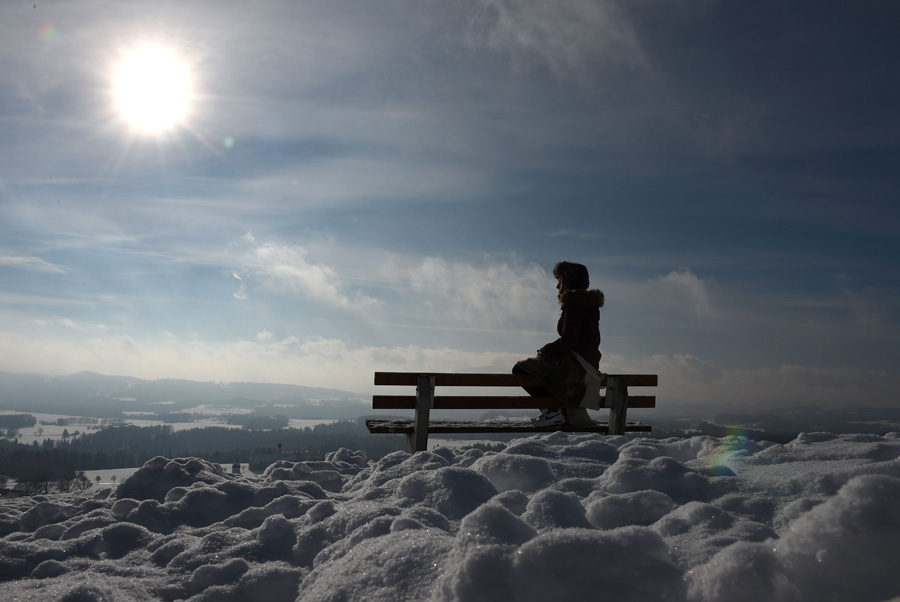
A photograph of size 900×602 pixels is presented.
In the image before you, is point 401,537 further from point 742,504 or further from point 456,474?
point 742,504

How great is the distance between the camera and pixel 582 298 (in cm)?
909

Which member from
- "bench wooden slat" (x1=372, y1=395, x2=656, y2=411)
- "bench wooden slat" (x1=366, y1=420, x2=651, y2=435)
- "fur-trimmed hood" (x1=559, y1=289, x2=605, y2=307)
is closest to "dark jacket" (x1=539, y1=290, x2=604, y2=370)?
"fur-trimmed hood" (x1=559, y1=289, x2=605, y2=307)

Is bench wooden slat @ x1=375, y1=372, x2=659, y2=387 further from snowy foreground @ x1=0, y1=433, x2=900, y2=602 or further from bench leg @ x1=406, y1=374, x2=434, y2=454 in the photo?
snowy foreground @ x1=0, y1=433, x2=900, y2=602

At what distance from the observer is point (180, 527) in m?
4.52

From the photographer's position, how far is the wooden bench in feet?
26.3

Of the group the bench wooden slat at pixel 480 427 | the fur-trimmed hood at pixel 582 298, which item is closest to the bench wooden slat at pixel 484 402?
the bench wooden slat at pixel 480 427

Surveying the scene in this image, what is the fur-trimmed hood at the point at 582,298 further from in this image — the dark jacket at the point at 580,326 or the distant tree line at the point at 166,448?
the distant tree line at the point at 166,448

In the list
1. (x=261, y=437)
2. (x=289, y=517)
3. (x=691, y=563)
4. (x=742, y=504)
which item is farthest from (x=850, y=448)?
(x=261, y=437)

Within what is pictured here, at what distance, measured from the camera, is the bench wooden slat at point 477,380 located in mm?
7957

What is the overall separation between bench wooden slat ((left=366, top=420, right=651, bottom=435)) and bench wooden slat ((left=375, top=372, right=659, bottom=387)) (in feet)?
2.40

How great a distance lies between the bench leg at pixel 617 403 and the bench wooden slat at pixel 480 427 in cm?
33

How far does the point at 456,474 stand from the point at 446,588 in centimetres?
165

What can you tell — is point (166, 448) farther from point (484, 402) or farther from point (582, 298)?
point (582, 298)

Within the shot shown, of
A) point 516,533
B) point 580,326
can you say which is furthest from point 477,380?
point 516,533
